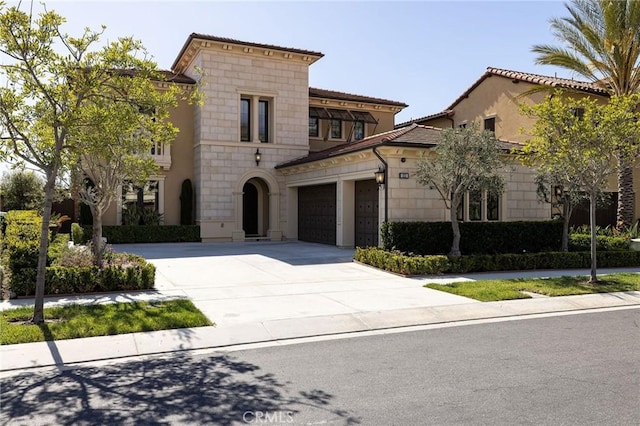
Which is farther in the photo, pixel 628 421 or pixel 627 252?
pixel 627 252

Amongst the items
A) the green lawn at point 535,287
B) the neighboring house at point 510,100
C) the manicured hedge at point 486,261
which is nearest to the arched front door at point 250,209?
the manicured hedge at point 486,261

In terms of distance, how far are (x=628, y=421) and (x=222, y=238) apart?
20.6 meters

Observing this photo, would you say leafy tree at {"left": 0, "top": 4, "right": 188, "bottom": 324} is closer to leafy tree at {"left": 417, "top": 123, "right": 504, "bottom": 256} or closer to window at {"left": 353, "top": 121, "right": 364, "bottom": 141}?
leafy tree at {"left": 417, "top": 123, "right": 504, "bottom": 256}

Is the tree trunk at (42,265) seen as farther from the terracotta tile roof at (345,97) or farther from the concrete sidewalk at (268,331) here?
the terracotta tile roof at (345,97)

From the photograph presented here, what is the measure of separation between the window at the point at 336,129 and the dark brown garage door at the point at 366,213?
9.19 metres

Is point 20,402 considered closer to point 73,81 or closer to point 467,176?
point 73,81

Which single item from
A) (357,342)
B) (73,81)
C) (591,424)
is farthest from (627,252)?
(73,81)

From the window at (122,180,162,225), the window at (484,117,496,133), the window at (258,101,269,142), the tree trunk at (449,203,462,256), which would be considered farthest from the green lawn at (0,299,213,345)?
the window at (484,117,496,133)

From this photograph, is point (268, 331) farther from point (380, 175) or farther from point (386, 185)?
point (380, 175)

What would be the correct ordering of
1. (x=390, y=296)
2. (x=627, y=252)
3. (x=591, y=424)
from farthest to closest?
(x=627, y=252) → (x=390, y=296) → (x=591, y=424)

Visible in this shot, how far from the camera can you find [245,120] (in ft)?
79.9

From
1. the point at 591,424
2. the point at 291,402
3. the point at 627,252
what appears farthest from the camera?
the point at 627,252

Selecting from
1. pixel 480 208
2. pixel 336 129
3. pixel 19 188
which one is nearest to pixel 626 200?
pixel 480 208

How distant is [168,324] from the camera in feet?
24.6
